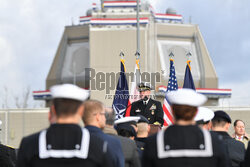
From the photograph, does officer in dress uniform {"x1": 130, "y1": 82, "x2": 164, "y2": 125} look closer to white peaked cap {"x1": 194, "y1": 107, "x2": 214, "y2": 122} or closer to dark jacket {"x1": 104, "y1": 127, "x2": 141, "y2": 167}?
white peaked cap {"x1": 194, "y1": 107, "x2": 214, "y2": 122}

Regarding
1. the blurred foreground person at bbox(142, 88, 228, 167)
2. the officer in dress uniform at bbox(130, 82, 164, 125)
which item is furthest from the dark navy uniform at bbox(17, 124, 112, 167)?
the officer in dress uniform at bbox(130, 82, 164, 125)

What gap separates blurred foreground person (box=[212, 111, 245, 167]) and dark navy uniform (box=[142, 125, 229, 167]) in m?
2.29

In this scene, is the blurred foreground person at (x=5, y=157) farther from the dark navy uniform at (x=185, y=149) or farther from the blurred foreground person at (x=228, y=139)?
the dark navy uniform at (x=185, y=149)

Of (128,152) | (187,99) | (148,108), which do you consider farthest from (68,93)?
(148,108)

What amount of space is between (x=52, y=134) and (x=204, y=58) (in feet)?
152

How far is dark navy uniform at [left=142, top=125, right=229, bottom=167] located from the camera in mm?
4074

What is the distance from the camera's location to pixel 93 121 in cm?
503

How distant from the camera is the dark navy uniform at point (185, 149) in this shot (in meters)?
4.07

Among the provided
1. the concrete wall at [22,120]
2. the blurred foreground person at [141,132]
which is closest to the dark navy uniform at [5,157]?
the blurred foreground person at [141,132]

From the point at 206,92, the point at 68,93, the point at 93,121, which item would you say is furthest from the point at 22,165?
the point at 206,92

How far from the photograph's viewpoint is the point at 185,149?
4.09 meters

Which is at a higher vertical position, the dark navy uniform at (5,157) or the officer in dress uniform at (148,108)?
the officer in dress uniform at (148,108)

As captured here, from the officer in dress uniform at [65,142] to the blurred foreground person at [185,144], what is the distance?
44 centimetres

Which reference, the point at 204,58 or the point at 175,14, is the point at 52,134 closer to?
the point at 204,58
